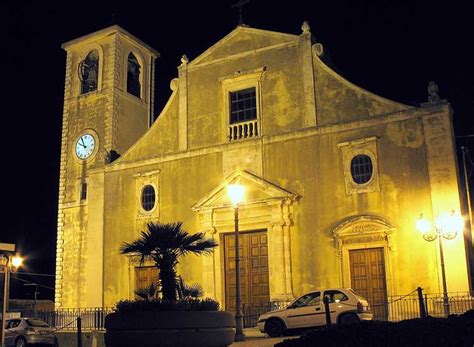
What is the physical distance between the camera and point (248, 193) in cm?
2153

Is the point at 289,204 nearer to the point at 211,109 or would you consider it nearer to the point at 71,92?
the point at 211,109

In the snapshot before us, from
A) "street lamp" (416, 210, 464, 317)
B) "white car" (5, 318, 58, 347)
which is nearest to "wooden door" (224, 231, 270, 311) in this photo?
"street lamp" (416, 210, 464, 317)

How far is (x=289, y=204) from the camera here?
20688 millimetres

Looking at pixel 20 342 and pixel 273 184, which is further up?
pixel 273 184

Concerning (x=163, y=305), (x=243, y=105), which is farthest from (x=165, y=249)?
(x=243, y=105)

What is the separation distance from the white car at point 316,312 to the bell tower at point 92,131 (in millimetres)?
9368

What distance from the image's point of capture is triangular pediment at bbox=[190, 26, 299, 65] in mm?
22406

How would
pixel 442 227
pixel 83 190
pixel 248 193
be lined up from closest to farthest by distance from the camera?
pixel 442 227 → pixel 248 193 → pixel 83 190

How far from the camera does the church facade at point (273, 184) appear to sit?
18891 mm

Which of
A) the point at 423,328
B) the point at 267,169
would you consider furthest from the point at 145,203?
the point at 423,328

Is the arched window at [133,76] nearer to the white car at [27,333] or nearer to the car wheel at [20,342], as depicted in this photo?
the white car at [27,333]

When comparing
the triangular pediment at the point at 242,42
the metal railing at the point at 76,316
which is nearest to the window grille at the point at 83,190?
the metal railing at the point at 76,316

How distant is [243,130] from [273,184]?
261 cm

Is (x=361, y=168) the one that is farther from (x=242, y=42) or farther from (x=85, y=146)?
(x=85, y=146)
